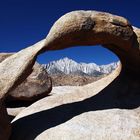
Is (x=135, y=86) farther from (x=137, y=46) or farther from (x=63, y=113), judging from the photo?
(x=63, y=113)

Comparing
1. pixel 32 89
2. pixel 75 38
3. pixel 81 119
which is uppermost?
pixel 75 38

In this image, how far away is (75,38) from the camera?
8.86 metres

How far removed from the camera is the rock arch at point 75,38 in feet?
28.1

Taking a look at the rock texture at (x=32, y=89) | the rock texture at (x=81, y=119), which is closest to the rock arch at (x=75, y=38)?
the rock texture at (x=81, y=119)

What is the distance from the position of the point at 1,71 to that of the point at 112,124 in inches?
109

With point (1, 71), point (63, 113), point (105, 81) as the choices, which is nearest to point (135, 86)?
point (105, 81)

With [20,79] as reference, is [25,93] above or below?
below

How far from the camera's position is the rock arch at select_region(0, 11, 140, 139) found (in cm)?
857

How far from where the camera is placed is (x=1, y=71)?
8.68 metres

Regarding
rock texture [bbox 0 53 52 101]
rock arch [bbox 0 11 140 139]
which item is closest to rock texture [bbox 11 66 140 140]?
rock arch [bbox 0 11 140 139]

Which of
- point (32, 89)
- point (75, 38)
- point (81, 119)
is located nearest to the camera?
point (75, 38)

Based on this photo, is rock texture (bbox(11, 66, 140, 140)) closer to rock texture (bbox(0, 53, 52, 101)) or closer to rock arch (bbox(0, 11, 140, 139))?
rock arch (bbox(0, 11, 140, 139))

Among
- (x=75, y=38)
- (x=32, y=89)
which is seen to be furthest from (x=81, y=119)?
(x=32, y=89)

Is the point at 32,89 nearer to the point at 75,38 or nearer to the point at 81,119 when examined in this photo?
the point at 81,119
